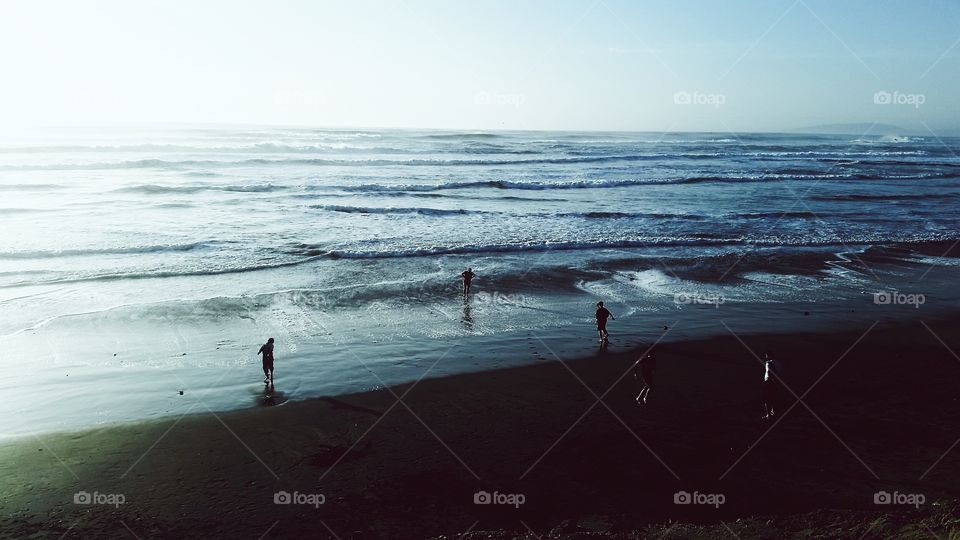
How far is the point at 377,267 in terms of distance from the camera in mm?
23469

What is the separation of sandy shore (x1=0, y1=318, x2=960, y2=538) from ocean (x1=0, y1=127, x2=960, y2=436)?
132 centimetres

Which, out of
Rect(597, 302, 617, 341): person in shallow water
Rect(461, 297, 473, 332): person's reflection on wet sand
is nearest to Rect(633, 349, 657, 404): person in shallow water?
Rect(597, 302, 617, 341): person in shallow water

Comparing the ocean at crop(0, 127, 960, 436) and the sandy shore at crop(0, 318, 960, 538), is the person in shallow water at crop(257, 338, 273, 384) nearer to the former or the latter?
the ocean at crop(0, 127, 960, 436)

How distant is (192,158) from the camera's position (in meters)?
62.2

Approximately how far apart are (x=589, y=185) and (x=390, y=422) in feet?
127

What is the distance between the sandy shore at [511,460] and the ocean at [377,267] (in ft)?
4.34

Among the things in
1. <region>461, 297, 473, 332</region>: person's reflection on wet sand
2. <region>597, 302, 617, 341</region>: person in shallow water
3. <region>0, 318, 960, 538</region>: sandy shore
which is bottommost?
<region>0, 318, 960, 538</region>: sandy shore

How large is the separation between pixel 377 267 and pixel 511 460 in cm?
1476

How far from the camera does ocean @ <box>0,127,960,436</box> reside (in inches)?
542

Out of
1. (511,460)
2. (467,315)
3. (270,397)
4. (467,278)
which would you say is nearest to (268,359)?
(270,397)

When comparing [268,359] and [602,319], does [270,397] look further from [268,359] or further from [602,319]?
[602,319]

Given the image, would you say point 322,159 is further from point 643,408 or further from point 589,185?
point 643,408

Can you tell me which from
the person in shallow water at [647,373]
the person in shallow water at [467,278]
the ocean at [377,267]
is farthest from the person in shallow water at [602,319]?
the person in shallow water at [467,278]

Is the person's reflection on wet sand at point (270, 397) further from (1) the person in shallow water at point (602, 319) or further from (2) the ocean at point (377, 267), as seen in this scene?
(1) the person in shallow water at point (602, 319)
